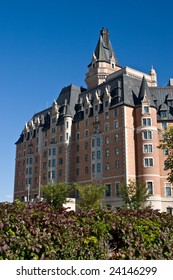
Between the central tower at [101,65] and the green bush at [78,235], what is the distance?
7270 cm

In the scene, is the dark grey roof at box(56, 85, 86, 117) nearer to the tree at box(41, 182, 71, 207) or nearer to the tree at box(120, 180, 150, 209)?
the tree at box(41, 182, 71, 207)

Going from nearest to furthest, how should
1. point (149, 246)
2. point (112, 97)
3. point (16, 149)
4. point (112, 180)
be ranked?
point (149, 246)
point (112, 180)
point (112, 97)
point (16, 149)

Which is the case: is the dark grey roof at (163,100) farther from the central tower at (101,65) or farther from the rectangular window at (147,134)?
the central tower at (101,65)

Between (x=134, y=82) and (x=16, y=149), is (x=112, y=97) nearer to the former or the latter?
(x=134, y=82)

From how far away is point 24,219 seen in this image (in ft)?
25.3

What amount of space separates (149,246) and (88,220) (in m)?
1.76

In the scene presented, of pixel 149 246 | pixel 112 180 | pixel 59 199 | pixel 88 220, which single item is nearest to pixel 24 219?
pixel 88 220

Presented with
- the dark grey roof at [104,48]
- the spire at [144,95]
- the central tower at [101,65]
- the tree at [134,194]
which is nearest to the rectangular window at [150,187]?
the tree at [134,194]

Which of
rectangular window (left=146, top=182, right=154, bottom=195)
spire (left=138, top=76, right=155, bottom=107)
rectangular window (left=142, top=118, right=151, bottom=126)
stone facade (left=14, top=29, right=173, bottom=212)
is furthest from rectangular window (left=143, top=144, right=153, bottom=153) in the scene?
spire (left=138, top=76, right=155, bottom=107)

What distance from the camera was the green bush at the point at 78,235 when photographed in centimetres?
714

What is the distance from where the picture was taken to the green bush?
7145mm

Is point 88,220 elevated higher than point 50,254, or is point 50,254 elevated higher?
point 88,220

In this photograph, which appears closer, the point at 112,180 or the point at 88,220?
the point at 88,220
